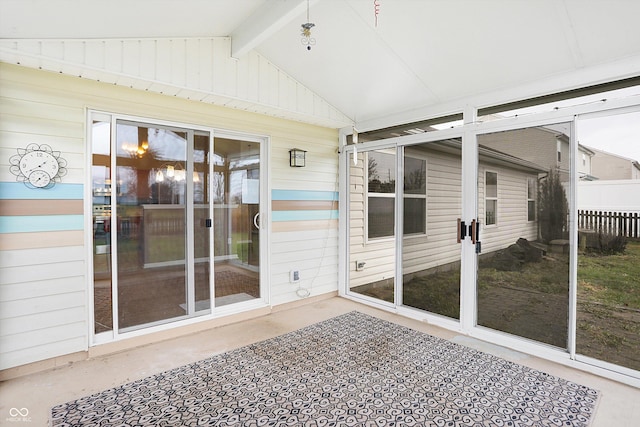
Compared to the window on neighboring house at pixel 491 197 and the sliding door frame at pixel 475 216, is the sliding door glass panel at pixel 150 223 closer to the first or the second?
the sliding door frame at pixel 475 216

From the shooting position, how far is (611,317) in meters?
3.06

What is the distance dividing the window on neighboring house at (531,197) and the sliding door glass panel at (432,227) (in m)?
0.71

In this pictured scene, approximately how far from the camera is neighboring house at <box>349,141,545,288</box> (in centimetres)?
352

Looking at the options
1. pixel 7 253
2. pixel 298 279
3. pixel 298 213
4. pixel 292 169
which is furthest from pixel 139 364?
pixel 292 169

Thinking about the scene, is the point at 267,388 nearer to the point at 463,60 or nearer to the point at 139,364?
the point at 139,364

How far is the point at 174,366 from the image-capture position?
3084 millimetres

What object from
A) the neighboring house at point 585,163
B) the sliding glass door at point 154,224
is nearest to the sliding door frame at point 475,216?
the neighboring house at point 585,163

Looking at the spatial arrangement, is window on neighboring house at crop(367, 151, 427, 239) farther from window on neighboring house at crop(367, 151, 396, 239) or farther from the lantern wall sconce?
the lantern wall sconce

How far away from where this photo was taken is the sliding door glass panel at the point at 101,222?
3.29 m

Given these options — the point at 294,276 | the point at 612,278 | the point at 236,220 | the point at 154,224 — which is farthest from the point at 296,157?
the point at 612,278

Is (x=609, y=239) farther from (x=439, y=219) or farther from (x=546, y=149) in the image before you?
(x=439, y=219)

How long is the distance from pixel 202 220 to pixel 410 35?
2.96 metres

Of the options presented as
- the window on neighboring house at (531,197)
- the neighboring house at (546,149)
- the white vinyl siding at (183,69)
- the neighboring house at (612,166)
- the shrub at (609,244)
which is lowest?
the shrub at (609,244)

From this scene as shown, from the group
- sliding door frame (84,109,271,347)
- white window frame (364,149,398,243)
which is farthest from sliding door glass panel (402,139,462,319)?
sliding door frame (84,109,271,347)
